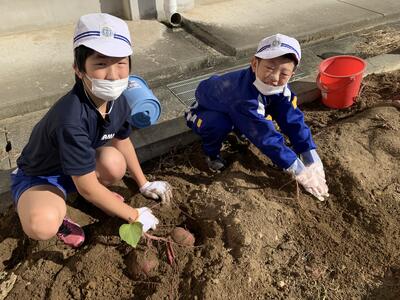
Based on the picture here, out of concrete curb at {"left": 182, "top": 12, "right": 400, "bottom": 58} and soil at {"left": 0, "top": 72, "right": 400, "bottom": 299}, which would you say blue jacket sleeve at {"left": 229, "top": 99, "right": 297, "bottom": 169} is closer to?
soil at {"left": 0, "top": 72, "right": 400, "bottom": 299}

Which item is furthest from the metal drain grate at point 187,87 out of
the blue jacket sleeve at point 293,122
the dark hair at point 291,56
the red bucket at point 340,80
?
the dark hair at point 291,56

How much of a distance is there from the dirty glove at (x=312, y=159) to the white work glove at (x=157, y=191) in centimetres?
89

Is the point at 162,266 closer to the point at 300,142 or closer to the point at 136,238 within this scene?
the point at 136,238

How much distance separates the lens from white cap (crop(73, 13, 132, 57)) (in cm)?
192

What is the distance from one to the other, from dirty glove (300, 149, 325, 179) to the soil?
9 cm

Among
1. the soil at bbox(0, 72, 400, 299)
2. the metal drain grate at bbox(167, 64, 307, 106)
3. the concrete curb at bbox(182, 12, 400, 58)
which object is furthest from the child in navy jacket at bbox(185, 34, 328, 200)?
the concrete curb at bbox(182, 12, 400, 58)

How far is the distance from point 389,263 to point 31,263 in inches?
74.4

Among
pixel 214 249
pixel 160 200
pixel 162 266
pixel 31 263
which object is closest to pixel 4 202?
pixel 31 263

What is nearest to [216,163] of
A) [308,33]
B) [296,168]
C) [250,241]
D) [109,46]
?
[296,168]

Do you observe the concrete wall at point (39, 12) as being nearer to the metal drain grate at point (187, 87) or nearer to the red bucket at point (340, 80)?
the metal drain grate at point (187, 87)

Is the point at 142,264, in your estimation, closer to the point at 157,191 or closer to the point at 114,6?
the point at 157,191

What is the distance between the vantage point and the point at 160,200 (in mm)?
2654

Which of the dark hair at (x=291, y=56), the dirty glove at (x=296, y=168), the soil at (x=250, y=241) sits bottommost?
the soil at (x=250, y=241)

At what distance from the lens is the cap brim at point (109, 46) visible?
1911 millimetres
